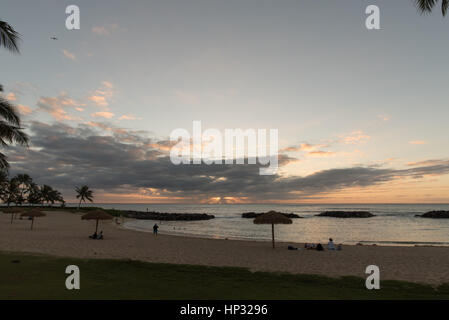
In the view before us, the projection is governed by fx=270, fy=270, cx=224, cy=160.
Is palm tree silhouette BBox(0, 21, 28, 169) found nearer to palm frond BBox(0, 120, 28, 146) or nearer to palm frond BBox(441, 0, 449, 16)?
palm frond BBox(0, 120, 28, 146)

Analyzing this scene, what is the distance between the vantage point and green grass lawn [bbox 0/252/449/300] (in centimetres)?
760

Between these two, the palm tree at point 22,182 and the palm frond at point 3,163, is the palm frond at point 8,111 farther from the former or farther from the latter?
the palm tree at point 22,182

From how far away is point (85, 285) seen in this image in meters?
8.35

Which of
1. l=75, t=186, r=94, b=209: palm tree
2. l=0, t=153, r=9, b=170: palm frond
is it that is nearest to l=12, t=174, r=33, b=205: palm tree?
l=75, t=186, r=94, b=209: palm tree

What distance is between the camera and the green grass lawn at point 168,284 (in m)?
7.60

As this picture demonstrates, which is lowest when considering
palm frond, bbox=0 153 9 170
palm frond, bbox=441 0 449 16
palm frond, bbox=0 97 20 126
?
palm frond, bbox=0 153 9 170

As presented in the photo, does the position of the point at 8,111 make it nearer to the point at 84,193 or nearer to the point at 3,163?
the point at 3,163

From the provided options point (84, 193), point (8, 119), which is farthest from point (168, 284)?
point (84, 193)

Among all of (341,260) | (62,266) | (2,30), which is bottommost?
(341,260)

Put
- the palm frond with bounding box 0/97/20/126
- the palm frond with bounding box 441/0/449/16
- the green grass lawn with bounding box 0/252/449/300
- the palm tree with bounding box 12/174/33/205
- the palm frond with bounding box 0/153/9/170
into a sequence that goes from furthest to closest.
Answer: the palm tree with bounding box 12/174/33/205 → the palm frond with bounding box 0/153/9/170 → the palm frond with bounding box 0/97/20/126 → the palm frond with bounding box 441/0/449/16 → the green grass lawn with bounding box 0/252/449/300
